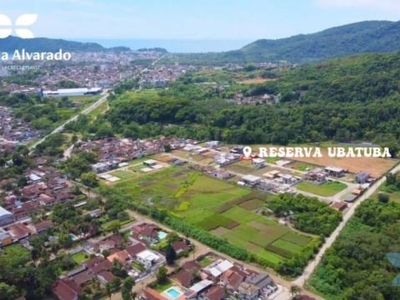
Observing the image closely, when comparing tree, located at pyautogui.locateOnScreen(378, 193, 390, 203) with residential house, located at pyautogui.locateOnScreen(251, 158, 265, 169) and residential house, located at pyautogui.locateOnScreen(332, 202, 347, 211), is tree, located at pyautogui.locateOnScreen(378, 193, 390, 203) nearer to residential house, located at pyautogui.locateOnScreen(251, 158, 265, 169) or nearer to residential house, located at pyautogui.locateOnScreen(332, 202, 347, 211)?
residential house, located at pyautogui.locateOnScreen(332, 202, 347, 211)

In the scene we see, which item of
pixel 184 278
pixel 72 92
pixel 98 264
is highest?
pixel 72 92

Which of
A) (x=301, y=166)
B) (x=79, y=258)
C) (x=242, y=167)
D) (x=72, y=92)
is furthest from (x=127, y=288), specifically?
(x=72, y=92)

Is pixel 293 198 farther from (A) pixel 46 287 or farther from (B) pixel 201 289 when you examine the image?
(A) pixel 46 287

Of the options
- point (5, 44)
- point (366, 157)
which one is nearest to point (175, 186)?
point (366, 157)

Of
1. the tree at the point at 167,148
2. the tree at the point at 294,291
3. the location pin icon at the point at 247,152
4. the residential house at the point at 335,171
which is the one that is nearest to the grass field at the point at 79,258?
the tree at the point at 294,291

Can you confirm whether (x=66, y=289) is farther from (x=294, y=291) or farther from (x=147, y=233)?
(x=294, y=291)
